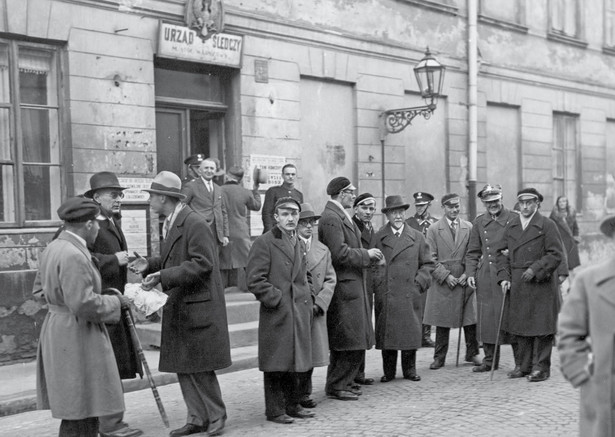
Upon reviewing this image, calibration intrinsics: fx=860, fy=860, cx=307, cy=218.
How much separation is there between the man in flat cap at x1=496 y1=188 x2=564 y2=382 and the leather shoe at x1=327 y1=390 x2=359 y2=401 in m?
1.85

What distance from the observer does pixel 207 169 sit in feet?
35.2

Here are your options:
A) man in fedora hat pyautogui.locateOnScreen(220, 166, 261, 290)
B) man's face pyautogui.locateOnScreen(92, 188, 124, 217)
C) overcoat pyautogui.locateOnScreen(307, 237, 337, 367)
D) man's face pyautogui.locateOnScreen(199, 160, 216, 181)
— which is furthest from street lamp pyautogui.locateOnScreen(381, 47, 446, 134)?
man's face pyautogui.locateOnScreen(92, 188, 124, 217)

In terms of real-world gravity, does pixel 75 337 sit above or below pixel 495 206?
below

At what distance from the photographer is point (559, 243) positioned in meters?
8.55

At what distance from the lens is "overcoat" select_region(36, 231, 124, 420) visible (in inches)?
202

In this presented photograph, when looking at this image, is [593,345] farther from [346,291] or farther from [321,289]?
[346,291]

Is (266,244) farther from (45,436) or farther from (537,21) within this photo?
(537,21)

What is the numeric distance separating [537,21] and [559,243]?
1115 centimetres

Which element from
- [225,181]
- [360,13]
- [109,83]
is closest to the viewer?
[109,83]

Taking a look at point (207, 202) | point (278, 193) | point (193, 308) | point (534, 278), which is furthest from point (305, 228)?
point (278, 193)

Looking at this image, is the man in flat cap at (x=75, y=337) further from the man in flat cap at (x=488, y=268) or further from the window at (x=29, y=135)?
the window at (x=29, y=135)

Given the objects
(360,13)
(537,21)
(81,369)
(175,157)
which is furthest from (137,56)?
(537,21)

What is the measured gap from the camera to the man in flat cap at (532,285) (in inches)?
334

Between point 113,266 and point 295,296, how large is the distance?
1.44 meters
